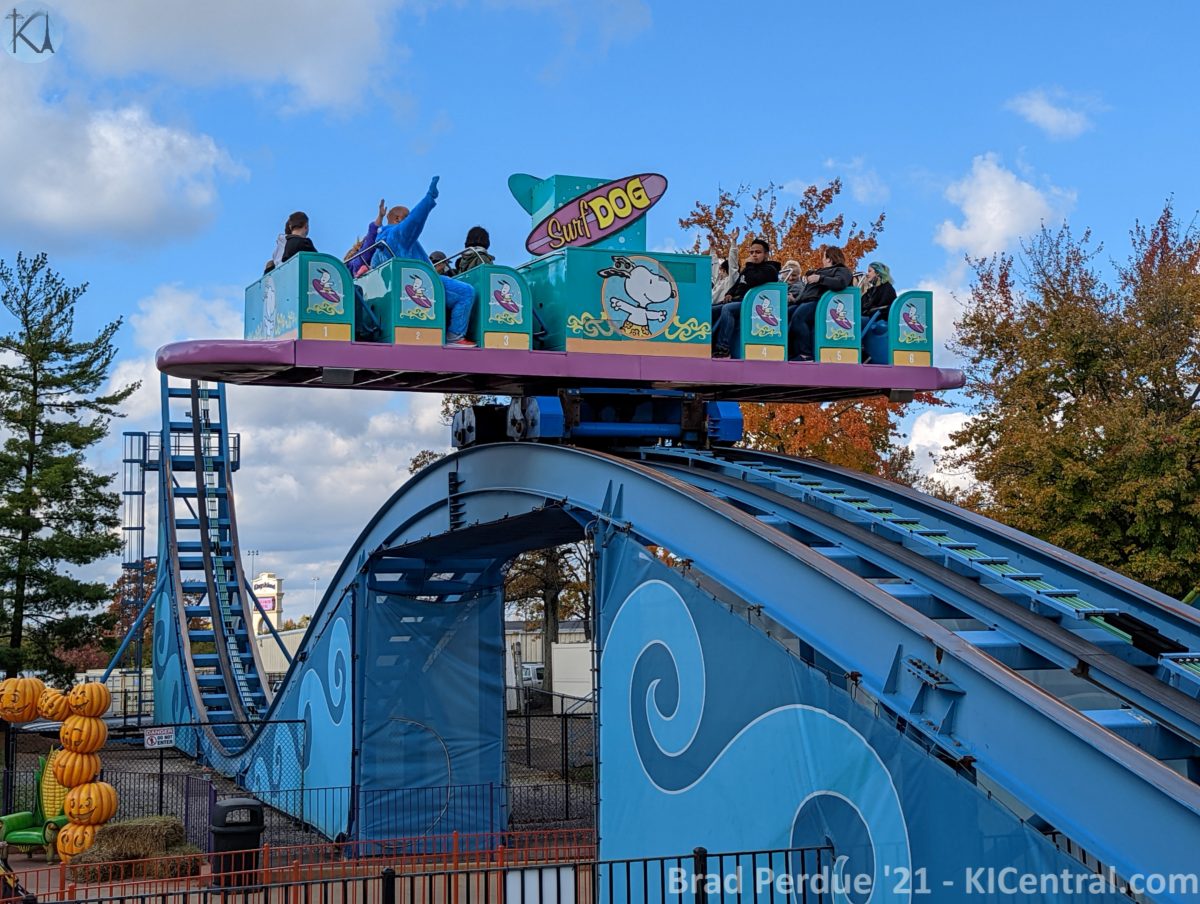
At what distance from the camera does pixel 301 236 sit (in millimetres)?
13734

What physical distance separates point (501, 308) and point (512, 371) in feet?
2.06

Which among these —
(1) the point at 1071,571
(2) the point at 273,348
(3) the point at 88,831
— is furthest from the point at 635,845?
(3) the point at 88,831

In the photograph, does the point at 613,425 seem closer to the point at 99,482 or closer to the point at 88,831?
the point at 88,831

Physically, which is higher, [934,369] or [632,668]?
[934,369]

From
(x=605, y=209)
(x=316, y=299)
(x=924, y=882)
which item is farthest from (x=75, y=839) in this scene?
(x=924, y=882)

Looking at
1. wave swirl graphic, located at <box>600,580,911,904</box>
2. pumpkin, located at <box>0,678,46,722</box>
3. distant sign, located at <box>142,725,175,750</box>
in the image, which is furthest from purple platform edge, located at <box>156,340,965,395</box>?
distant sign, located at <box>142,725,175,750</box>

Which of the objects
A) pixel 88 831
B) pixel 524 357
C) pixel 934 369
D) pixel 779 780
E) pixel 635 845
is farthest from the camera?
pixel 88 831

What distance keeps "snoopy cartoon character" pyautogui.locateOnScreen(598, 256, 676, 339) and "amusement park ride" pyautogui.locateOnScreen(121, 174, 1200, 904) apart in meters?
0.03

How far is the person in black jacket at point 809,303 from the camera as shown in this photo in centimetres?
1446

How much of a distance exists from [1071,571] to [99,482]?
2913 centimetres

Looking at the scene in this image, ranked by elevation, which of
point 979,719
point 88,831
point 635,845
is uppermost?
point 979,719

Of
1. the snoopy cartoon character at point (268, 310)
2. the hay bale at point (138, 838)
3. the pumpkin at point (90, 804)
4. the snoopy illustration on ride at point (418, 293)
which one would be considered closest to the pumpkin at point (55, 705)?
the pumpkin at point (90, 804)

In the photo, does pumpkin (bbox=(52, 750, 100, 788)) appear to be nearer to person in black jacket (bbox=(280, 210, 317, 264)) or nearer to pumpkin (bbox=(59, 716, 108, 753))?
pumpkin (bbox=(59, 716, 108, 753))

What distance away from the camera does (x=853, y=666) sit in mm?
8773
